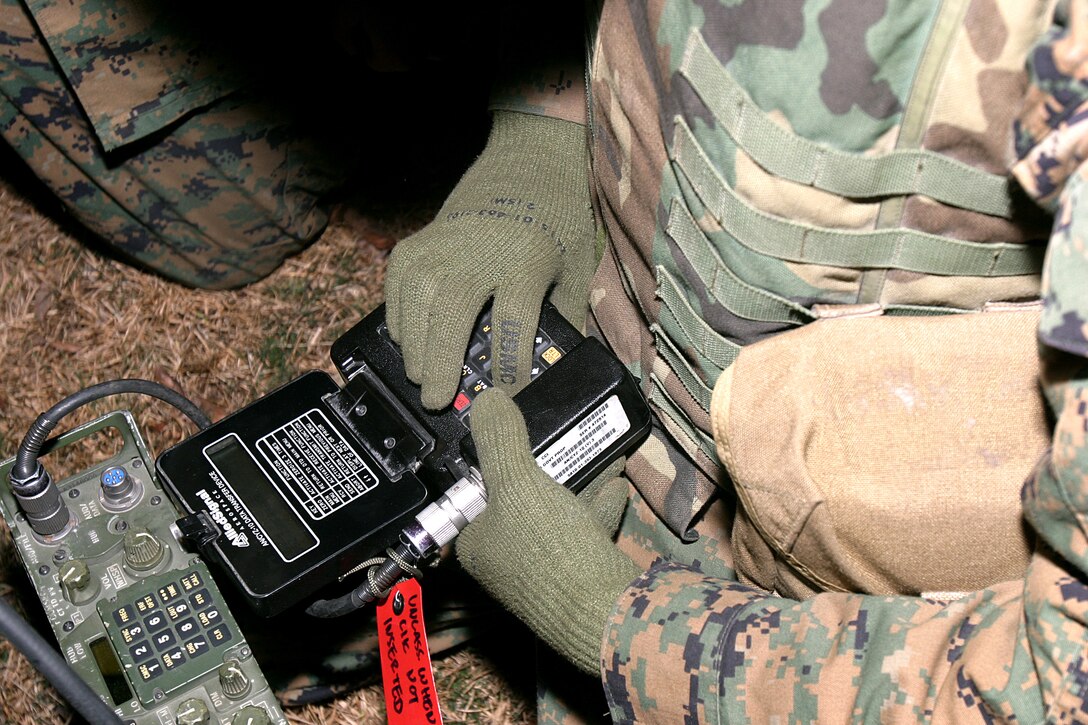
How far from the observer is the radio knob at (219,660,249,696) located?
3.57 ft

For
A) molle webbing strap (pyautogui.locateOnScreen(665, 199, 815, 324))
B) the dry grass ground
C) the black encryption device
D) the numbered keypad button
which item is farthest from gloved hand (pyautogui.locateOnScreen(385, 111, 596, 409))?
the dry grass ground

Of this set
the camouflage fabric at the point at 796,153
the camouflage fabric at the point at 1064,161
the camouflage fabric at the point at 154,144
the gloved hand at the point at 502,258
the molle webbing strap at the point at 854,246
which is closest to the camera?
the camouflage fabric at the point at 1064,161

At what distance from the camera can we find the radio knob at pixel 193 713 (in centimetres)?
107

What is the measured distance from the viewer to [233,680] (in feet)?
3.58

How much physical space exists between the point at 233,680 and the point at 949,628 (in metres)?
0.72

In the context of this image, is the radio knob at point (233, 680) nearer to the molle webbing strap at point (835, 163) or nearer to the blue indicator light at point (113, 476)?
the blue indicator light at point (113, 476)

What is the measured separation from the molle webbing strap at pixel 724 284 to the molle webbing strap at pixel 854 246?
5 cm

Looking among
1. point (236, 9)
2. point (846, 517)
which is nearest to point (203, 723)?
point (846, 517)

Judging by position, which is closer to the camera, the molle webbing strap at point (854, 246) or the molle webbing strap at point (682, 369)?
the molle webbing strap at point (854, 246)

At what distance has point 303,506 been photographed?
1.18m

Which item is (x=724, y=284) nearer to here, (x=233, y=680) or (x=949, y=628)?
(x=949, y=628)

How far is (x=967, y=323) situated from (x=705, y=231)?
0.83ft

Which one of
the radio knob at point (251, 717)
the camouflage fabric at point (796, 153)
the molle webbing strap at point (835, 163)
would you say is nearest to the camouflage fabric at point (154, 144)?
the camouflage fabric at point (796, 153)

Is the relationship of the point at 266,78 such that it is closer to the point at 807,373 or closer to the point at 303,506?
the point at 303,506
